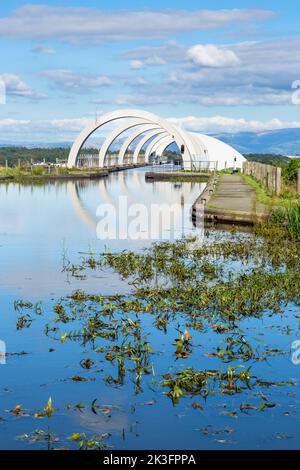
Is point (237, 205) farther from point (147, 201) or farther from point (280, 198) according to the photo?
point (147, 201)

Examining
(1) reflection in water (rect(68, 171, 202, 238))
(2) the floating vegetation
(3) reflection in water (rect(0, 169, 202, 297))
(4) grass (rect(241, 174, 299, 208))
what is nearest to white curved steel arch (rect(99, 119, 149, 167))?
(1) reflection in water (rect(68, 171, 202, 238))

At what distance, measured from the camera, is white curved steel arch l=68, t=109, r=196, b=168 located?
4800 centimetres

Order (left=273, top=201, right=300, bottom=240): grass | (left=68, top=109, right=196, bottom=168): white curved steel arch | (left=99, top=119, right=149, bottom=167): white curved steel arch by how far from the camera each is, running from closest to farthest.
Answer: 1. (left=273, top=201, right=300, bottom=240): grass
2. (left=68, top=109, right=196, bottom=168): white curved steel arch
3. (left=99, top=119, right=149, bottom=167): white curved steel arch

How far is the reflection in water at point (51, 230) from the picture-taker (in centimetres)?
1060

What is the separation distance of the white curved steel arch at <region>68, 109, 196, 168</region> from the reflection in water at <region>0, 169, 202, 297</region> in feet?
51.0

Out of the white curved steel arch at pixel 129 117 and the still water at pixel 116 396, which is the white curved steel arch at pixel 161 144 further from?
the still water at pixel 116 396

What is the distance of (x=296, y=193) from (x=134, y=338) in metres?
14.9

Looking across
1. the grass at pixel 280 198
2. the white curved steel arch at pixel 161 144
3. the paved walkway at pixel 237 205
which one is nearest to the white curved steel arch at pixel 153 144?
the white curved steel arch at pixel 161 144

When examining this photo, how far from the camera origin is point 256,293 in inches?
362

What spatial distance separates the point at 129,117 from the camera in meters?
49.3

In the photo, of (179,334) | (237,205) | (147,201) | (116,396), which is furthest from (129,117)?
(116,396)

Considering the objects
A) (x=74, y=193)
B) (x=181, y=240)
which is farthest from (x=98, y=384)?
(x=74, y=193)

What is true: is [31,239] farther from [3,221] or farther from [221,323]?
[221,323]

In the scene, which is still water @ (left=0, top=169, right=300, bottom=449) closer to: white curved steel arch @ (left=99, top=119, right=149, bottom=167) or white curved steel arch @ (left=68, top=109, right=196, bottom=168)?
white curved steel arch @ (left=68, top=109, right=196, bottom=168)
